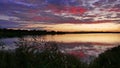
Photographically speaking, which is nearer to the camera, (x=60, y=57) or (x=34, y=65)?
(x=34, y=65)

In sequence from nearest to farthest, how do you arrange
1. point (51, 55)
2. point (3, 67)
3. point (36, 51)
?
point (3, 67) < point (51, 55) < point (36, 51)

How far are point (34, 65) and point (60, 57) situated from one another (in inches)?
72.8

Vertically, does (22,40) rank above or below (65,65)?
above

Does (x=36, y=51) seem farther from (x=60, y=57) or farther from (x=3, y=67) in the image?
(x=3, y=67)

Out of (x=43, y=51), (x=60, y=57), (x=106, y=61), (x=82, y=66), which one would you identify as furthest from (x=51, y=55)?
(x=106, y=61)

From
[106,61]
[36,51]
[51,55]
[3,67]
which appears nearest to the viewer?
[3,67]

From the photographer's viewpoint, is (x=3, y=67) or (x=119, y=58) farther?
(x=119, y=58)

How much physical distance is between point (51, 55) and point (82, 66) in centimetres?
220

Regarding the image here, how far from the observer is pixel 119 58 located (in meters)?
13.6

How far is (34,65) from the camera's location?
34.8 feet

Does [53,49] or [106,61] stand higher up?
[53,49]

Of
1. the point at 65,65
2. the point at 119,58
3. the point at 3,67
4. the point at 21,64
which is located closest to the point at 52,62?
the point at 65,65

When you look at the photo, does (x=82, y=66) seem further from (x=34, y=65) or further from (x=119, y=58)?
(x=34, y=65)

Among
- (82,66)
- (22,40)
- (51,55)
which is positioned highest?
(22,40)
